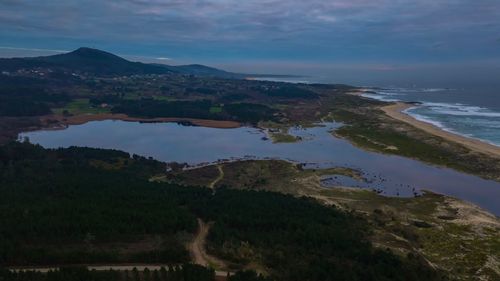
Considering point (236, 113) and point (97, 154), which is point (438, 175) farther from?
point (236, 113)

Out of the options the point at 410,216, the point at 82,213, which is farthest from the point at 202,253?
the point at 410,216

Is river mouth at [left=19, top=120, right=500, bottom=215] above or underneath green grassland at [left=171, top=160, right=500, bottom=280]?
above

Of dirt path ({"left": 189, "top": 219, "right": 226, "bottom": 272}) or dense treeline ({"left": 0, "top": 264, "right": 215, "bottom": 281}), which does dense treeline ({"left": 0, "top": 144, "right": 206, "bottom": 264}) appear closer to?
dirt path ({"left": 189, "top": 219, "right": 226, "bottom": 272})

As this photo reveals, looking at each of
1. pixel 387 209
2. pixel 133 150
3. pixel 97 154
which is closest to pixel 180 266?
pixel 387 209

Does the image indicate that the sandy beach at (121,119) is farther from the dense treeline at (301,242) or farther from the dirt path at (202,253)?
the dirt path at (202,253)

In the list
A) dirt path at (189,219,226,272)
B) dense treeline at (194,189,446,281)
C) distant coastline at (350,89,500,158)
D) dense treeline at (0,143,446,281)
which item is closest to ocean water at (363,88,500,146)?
distant coastline at (350,89,500,158)

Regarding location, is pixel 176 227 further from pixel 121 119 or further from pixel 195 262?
pixel 121 119
